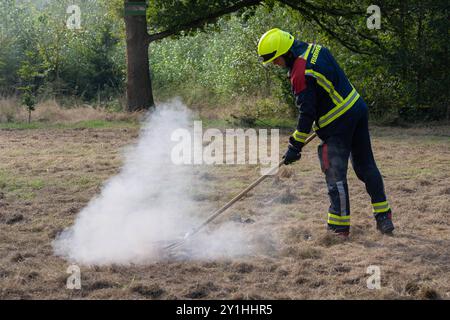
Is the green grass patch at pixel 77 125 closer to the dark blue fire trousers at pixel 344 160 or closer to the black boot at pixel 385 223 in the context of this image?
the dark blue fire trousers at pixel 344 160

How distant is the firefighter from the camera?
5922mm

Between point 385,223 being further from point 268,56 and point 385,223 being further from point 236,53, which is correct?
point 236,53

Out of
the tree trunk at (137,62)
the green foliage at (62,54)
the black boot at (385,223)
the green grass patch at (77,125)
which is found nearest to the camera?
the black boot at (385,223)

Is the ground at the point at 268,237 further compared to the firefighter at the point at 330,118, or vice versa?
the firefighter at the point at 330,118

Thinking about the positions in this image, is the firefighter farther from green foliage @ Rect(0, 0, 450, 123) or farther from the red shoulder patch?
green foliage @ Rect(0, 0, 450, 123)

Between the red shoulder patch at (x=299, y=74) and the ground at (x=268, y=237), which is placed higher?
the red shoulder patch at (x=299, y=74)

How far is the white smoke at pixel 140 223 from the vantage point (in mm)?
5824

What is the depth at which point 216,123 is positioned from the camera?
14891 mm

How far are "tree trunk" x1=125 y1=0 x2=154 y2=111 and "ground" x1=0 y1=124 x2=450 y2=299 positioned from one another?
4.63 meters

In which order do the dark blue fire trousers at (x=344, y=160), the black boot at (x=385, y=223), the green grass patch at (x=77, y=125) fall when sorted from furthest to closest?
the green grass patch at (x=77, y=125), the black boot at (x=385, y=223), the dark blue fire trousers at (x=344, y=160)

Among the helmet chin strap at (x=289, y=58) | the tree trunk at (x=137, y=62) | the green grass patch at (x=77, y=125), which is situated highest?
the tree trunk at (x=137, y=62)

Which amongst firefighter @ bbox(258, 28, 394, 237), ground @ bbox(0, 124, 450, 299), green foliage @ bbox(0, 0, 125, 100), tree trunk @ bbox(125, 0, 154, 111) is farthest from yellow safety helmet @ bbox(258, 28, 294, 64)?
green foliage @ bbox(0, 0, 125, 100)

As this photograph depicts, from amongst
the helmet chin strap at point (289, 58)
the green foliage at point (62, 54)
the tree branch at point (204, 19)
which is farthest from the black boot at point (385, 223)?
the green foliage at point (62, 54)

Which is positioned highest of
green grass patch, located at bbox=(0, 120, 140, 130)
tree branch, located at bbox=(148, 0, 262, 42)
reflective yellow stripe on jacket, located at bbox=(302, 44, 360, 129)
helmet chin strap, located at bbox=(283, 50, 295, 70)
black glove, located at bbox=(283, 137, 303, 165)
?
tree branch, located at bbox=(148, 0, 262, 42)
